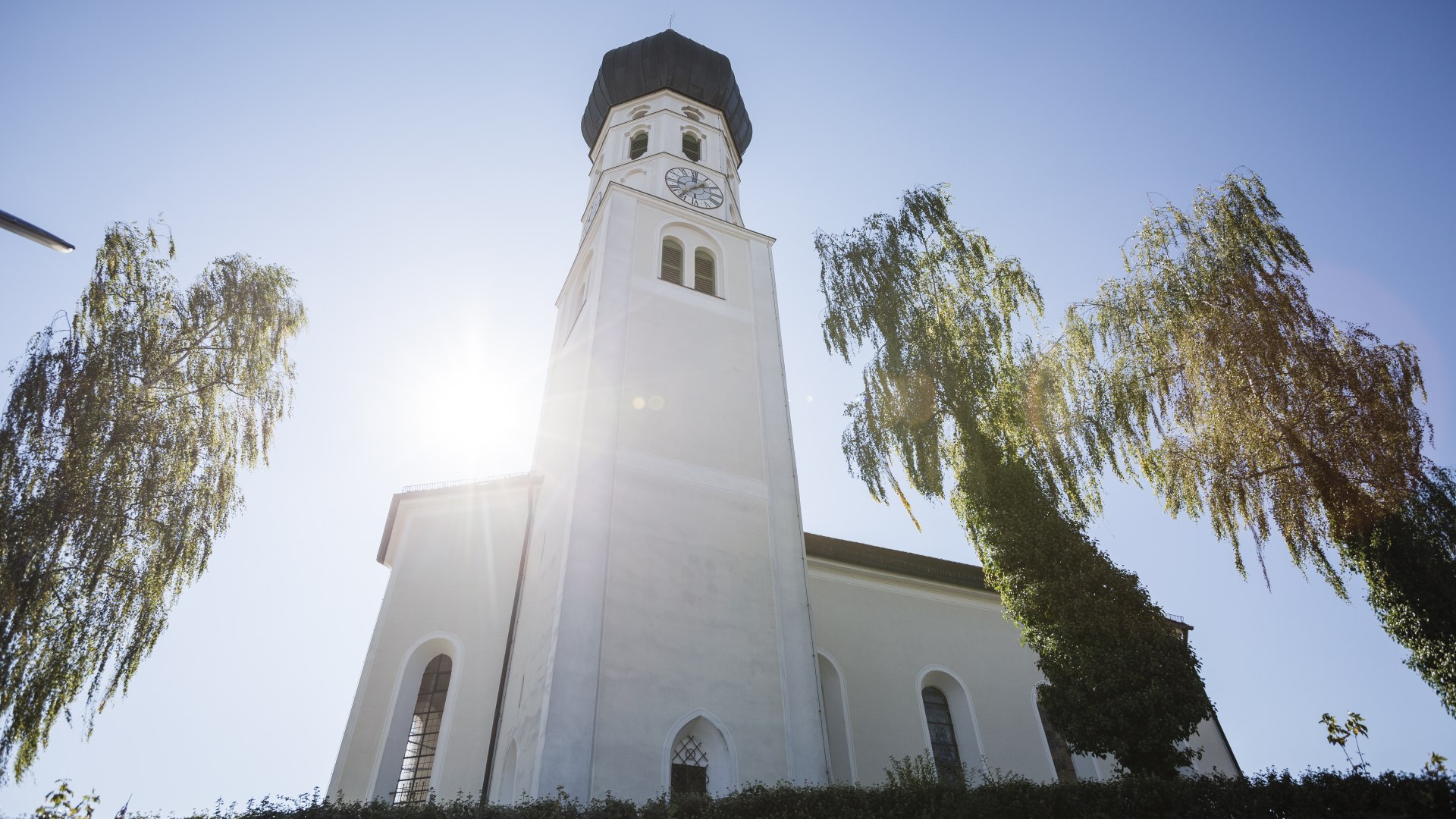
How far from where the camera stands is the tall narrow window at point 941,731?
15.6 metres

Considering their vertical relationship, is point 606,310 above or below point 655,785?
above

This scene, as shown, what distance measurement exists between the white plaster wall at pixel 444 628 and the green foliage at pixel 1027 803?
441cm

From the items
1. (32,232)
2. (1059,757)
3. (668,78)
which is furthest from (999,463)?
(668,78)

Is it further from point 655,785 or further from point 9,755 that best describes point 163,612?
point 655,785

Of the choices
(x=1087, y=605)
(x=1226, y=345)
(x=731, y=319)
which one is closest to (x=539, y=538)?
(x=731, y=319)

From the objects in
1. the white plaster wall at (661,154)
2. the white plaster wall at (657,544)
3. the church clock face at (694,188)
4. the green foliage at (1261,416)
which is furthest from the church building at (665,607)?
the green foliage at (1261,416)

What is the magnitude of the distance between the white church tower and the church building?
0.04 metres

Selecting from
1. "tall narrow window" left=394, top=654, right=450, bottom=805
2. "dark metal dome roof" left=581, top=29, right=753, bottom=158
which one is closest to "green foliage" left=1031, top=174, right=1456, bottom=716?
"tall narrow window" left=394, top=654, right=450, bottom=805

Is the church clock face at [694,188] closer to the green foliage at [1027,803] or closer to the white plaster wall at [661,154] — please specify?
the white plaster wall at [661,154]

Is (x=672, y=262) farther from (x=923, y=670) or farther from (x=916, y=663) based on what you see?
(x=923, y=670)

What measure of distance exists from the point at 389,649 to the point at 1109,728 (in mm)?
11317

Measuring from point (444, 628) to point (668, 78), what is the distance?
1811cm

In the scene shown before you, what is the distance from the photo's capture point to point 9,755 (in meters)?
9.55

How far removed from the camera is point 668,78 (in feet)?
83.5
